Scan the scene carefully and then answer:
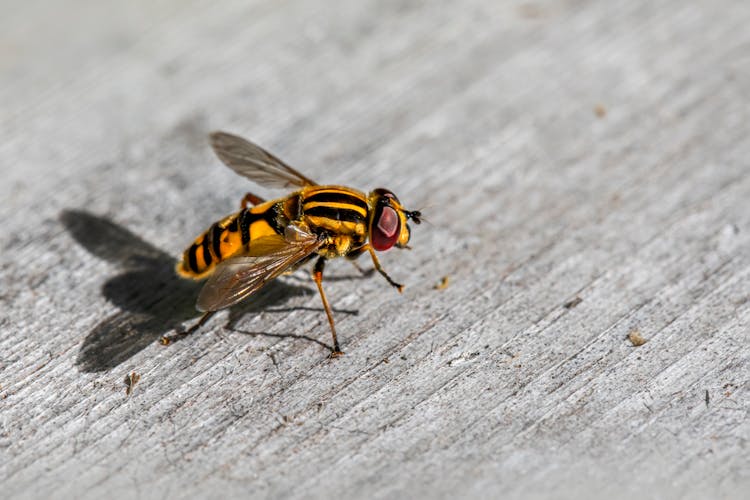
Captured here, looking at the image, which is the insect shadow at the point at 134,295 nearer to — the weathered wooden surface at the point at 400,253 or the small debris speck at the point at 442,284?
the weathered wooden surface at the point at 400,253

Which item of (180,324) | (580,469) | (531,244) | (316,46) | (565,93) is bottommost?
(580,469)

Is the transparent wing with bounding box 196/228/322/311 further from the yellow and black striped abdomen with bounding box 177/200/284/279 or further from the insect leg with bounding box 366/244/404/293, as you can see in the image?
the insect leg with bounding box 366/244/404/293

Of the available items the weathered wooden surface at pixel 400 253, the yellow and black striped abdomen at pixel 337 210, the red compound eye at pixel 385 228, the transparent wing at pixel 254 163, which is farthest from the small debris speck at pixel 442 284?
the transparent wing at pixel 254 163

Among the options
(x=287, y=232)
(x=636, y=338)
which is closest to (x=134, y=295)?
(x=287, y=232)

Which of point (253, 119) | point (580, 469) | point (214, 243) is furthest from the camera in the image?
point (253, 119)

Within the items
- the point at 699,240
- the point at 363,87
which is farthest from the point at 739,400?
the point at 363,87

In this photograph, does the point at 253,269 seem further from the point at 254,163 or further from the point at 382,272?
the point at 254,163

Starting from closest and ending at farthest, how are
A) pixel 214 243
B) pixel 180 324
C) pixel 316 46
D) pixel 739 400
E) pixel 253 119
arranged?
pixel 739 400 → pixel 180 324 → pixel 214 243 → pixel 253 119 → pixel 316 46

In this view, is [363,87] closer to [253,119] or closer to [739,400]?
[253,119]
